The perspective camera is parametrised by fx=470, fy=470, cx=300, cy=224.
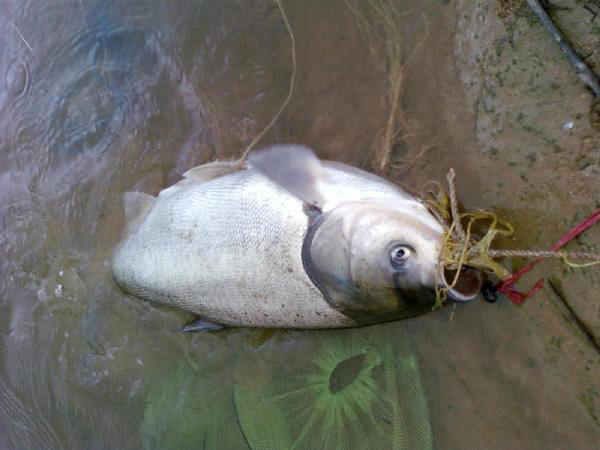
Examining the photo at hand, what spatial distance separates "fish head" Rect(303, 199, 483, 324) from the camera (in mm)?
2492

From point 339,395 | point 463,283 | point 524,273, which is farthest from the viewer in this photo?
point 339,395

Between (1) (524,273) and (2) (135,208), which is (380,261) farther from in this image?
(2) (135,208)

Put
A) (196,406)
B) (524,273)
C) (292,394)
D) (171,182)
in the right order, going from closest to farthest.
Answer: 1. (524,273)
2. (292,394)
3. (196,406)
4. (171,182)

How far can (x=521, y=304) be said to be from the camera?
2.94 meters

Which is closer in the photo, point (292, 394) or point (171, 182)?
point (292, 394)

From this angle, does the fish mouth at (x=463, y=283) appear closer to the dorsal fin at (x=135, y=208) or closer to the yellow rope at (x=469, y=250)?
the yellow rope at (x=469, y=250)

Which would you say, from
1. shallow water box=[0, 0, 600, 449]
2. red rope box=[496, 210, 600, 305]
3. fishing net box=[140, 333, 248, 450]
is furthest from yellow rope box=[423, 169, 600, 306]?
fishing net box=[140, 333, 248, 450]

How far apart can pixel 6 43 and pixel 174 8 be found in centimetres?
204

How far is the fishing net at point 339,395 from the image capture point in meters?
3.19

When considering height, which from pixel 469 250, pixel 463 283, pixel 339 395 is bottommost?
pixel 339 395

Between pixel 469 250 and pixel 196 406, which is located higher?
pixel 469 250

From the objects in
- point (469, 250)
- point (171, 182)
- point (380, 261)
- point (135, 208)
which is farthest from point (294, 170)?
point (135, 208)

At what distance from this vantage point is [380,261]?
2594 millimetres

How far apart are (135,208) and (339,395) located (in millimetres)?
2151
